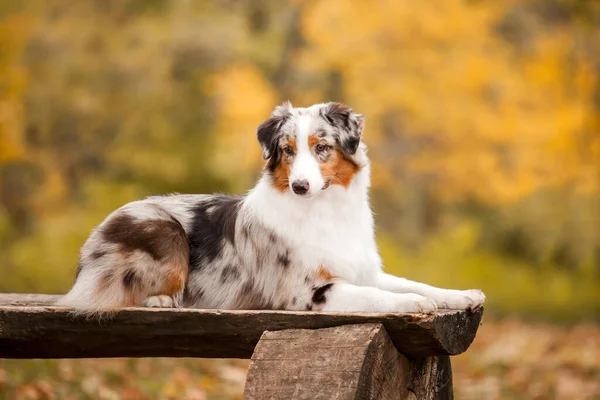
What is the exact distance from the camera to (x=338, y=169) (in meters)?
3.56

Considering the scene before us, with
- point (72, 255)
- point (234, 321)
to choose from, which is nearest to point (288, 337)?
point (234, 321)

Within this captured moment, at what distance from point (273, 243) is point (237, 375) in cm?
319

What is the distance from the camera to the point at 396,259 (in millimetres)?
10516

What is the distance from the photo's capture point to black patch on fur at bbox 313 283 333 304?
10.8ft

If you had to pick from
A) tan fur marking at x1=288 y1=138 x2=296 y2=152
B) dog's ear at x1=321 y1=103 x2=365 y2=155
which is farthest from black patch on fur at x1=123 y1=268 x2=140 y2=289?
dog's ear at x1=321 y1=103 x2=365 y2=155

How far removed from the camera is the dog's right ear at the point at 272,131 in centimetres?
356

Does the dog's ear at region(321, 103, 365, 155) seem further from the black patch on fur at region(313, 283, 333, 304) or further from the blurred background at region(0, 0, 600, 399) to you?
the blurred background at region(0, 0, 600, 399)

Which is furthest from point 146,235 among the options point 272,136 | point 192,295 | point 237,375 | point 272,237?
point 237,375

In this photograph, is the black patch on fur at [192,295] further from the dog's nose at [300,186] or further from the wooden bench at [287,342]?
the dog's nose at [300,186]

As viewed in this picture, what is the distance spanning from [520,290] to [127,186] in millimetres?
5244

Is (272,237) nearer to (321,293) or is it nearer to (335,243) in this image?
(335,243)

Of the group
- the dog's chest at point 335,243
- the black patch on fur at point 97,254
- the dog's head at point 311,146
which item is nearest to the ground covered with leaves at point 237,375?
the black patch on fur at point 97,254

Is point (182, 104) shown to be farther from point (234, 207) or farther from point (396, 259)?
point (234, 207)

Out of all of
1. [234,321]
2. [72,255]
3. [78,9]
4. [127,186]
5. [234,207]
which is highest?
[78,9]
